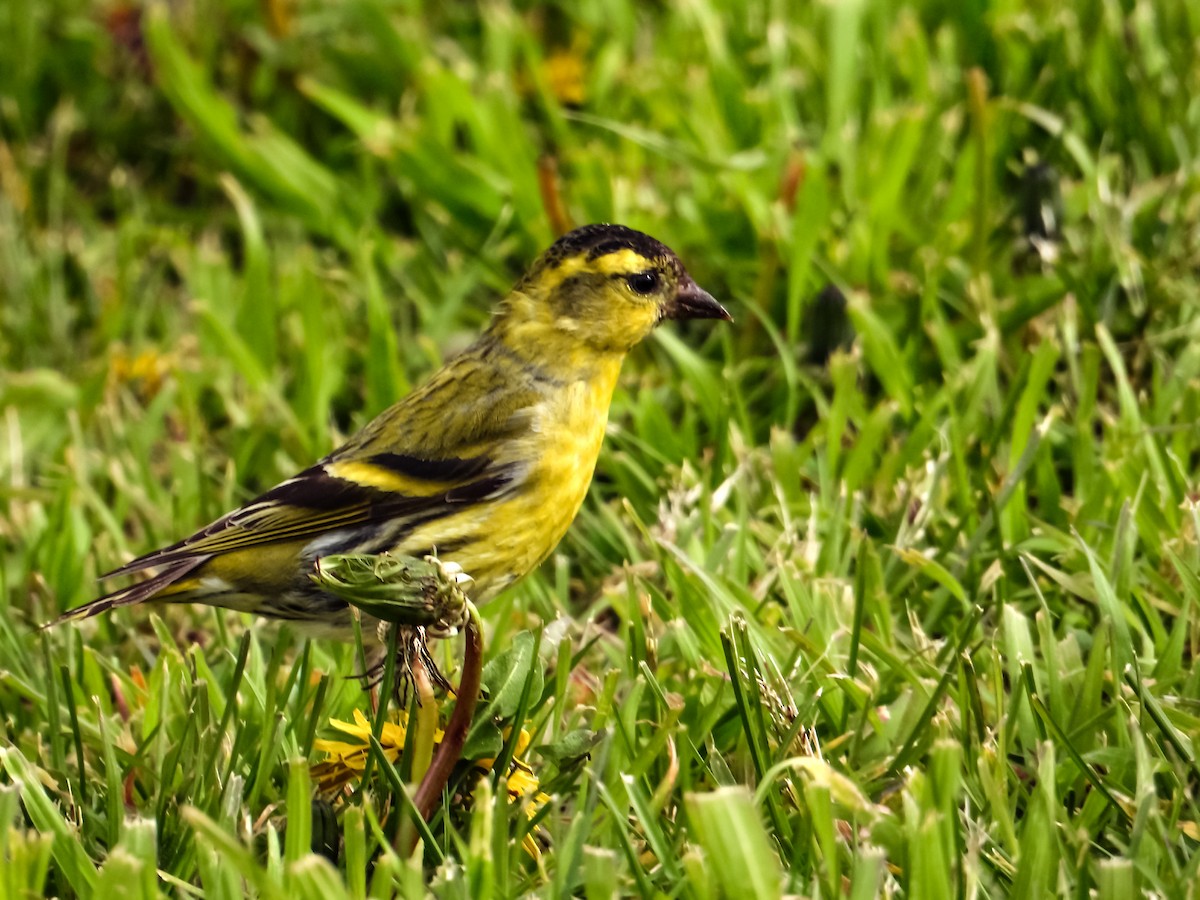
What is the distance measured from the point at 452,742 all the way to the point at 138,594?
33.4 inches

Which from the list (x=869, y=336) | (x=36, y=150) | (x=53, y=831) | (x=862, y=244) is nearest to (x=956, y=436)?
(x=869, y=336)

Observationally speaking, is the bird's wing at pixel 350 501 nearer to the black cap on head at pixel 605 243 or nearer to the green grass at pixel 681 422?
the green grass at pixel 681 422

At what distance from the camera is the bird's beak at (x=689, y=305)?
325 centimetres

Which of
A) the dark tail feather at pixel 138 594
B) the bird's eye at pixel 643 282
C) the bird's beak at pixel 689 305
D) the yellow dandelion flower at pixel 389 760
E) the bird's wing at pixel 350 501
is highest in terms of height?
the bird's eye at pixel 643 282

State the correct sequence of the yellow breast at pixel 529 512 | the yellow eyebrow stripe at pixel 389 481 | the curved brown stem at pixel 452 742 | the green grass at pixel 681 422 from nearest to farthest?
1. the curved brown stem at pixel 452 742
2. the green grass at pixel 681 422
3. the yellow breast at pixel 529 512
4. the yellow eyebrow stripe at pixel 389 481

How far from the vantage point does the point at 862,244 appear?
4.13 m

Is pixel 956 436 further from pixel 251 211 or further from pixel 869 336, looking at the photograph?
pixel 251 211

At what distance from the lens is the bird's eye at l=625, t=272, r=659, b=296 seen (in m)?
3.19

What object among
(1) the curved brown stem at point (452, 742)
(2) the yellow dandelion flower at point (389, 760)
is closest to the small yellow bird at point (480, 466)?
(2) the yellow dandelion flower at point (389, 760)

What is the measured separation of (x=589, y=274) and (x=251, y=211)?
68.4 inches

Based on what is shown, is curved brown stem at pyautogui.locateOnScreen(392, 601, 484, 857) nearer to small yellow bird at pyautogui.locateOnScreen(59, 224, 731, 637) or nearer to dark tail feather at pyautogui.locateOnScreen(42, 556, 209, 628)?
small yellow bird at pyautogui.locateOnScreen(59, 224, 731, 637)

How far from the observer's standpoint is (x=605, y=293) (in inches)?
126

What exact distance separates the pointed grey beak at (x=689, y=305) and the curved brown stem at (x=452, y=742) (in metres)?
1.10

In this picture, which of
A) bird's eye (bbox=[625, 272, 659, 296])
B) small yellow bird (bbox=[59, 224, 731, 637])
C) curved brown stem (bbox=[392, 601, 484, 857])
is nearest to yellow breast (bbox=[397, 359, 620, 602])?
small yellow bird (bbox=[59, 224, 731, 637])
